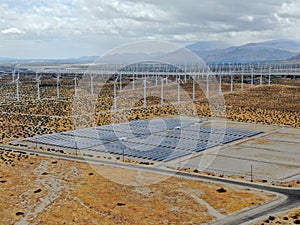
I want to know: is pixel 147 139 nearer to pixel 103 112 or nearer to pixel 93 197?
pixel 93 197

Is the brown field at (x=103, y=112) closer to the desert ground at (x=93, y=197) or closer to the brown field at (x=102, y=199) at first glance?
the desert ground at (x=93, y=197)

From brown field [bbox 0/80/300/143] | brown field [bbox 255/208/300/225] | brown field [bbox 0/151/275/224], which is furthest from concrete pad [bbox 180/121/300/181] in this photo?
brown field [bbox 0/80/300/143]

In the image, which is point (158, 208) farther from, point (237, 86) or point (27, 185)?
point (237, 86)

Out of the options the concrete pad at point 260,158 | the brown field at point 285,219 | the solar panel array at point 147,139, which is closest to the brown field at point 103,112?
the solar panel array at point 147,139

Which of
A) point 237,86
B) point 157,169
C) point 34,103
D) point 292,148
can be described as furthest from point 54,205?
point 237,86

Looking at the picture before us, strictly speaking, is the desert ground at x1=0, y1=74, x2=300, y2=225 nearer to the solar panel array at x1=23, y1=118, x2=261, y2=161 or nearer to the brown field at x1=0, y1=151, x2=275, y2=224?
the brown field at x1=0, y1=151, x2=275, y2=224
